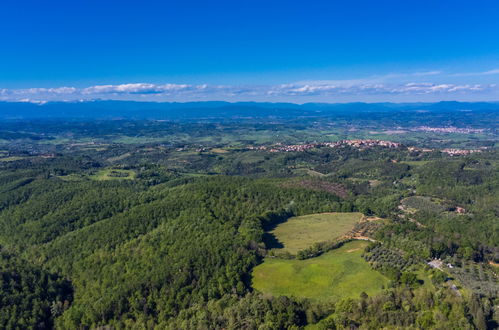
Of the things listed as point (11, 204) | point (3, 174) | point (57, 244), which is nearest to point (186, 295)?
point (57, 244)

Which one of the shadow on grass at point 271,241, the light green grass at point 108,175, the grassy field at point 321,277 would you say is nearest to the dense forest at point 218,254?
the shadow on grass at point 271,241

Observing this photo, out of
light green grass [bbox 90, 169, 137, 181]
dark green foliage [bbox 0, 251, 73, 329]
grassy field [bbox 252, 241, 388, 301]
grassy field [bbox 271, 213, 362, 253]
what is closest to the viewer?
grassy field [bbox 252, 241, 388, 301]

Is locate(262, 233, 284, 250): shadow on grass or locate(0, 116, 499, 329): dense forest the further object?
locate(262, 233, 284, 250): shadow on grass

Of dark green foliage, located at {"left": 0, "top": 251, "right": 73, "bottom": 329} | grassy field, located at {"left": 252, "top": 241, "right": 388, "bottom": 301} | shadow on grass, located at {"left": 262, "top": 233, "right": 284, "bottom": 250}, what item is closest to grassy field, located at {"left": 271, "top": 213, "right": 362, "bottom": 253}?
shadow on grass, located at {"left": 262, "top": 233, "right": 284, "bottom": 250}

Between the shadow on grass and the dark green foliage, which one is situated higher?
the shadow on grass

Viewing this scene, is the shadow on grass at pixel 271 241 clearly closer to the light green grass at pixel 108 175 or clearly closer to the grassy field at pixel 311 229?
the grassy field at pixel 311 229

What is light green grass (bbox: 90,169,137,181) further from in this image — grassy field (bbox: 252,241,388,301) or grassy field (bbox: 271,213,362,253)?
grassy field (bbox: 252,241,388,301)

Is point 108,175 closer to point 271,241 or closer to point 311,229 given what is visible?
point 271,241
